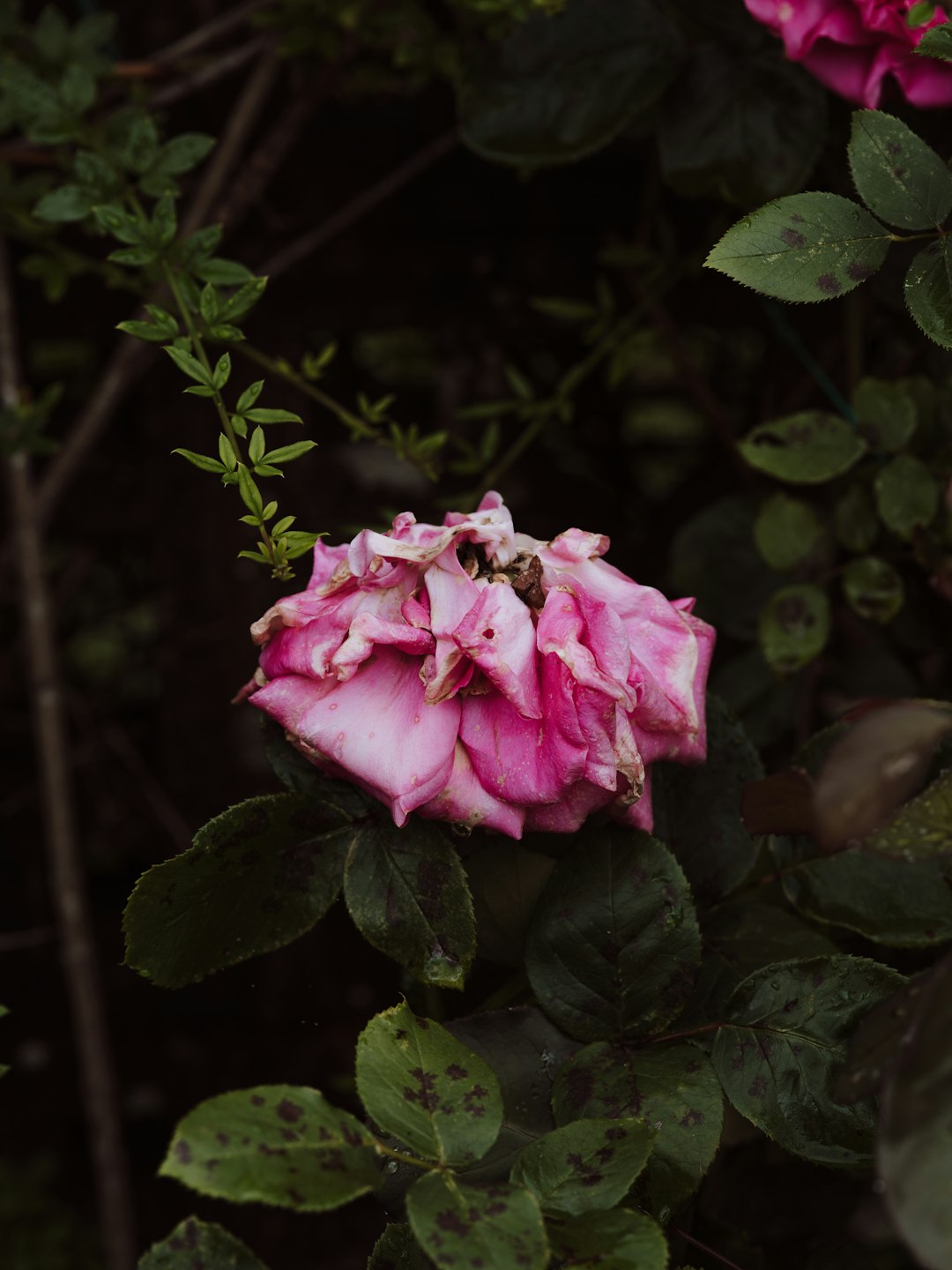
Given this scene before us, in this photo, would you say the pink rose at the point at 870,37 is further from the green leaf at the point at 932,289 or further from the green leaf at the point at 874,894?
the green leaf at the point at 874,894

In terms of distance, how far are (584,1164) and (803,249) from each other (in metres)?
0.50

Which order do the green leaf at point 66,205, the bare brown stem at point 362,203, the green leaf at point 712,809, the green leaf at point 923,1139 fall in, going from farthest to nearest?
the bare brown stem at point 362,203 → the green leaf at point 66,205 → the green leaf at point 712,809 → the green leaf at point 923,1139

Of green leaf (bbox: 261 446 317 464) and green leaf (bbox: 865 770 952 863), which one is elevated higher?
green leaf (bbox: 261 446 317 464)

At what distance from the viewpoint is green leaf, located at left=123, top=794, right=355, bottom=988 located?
26.2 inches

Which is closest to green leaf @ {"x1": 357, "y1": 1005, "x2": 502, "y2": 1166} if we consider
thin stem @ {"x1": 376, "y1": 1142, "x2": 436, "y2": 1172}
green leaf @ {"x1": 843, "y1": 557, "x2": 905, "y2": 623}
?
thin stem @ {"x1": 376, "y1": 1142, "x2": 436, "y2": 1172}

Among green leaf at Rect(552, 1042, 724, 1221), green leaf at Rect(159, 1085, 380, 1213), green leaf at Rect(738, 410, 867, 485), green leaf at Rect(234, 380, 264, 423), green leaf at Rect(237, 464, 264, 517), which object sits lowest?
green leaf at Rect(552, 1042, 724, 1221)

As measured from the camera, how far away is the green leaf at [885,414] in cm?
95

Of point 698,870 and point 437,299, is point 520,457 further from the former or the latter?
point 698,870

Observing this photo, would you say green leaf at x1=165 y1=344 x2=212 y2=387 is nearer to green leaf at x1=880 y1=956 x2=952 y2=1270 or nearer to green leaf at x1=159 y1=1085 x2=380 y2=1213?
green leaf at x1=159 y1=1085 x2=380 y2=1213

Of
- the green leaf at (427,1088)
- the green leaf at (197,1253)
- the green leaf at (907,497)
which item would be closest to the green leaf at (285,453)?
the green leaf at (427,1088)

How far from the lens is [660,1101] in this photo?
0.63m

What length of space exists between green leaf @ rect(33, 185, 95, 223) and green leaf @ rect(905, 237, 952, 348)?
604mm

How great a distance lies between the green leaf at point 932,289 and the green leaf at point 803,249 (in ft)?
0.08

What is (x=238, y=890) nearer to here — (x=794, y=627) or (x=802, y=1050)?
(x=802, y=1050)
